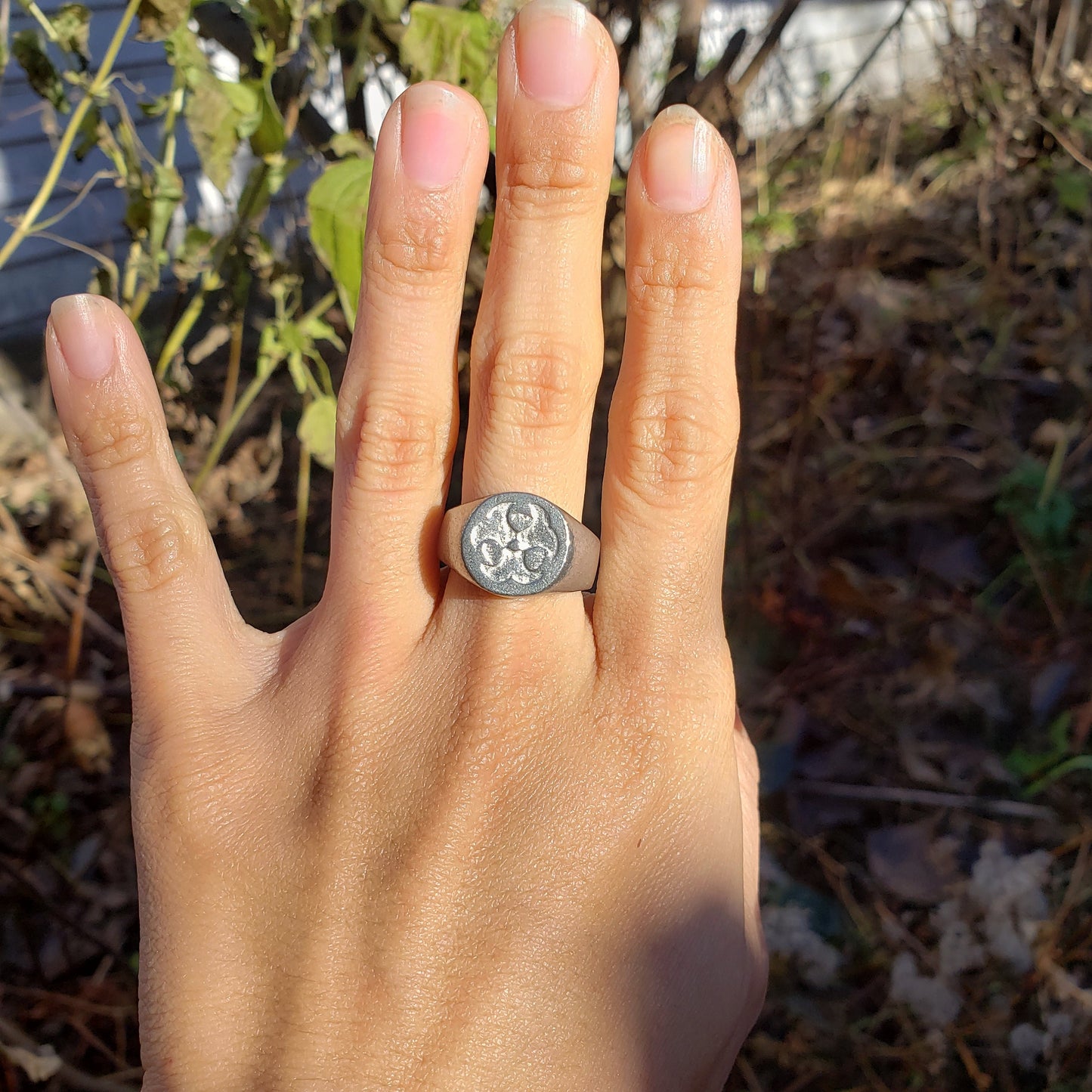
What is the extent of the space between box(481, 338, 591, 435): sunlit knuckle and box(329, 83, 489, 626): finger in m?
0.10

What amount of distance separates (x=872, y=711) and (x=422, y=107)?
74.8 inches

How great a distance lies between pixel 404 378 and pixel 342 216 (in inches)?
13.8

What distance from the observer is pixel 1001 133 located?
375 cm

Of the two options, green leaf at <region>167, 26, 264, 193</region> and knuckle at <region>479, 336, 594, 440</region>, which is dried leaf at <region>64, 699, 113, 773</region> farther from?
knuckle at <region>479, 336, 594, 440</region>

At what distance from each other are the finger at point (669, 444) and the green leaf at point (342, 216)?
0.50 metres

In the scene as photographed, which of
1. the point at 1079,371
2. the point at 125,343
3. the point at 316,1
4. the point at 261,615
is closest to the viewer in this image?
the point at 125,343

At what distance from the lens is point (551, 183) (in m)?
1.35

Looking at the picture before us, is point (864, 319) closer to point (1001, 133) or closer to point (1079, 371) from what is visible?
point (1079, 371)

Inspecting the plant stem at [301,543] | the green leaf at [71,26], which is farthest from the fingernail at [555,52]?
the plant stem at [301,543]

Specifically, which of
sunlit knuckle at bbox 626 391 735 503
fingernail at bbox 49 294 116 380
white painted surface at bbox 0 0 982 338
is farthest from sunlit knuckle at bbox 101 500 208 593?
white painted surface at bbox 0 0 982 338

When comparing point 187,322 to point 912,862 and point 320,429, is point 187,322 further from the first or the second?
point 912,862

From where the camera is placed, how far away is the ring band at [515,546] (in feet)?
4.39

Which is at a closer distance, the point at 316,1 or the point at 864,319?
the point at 316,1

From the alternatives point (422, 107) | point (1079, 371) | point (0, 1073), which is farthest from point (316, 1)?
point (1079, 371)
